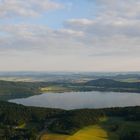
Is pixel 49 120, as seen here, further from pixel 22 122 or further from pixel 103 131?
pixel 103 131

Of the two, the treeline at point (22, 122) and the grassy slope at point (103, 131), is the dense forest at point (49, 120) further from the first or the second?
the grassy slope at point (103, 131)

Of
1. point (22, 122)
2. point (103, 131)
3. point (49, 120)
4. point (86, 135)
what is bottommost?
point (86, 135)

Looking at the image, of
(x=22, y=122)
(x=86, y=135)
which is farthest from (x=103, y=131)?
(x=22, y=122)

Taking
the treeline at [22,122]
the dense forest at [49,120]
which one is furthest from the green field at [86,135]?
the treeline at [22,122]

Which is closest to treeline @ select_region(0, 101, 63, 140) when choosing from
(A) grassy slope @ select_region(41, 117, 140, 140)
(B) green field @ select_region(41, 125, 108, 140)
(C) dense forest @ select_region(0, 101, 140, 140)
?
(C) dense forest @ select_region(0, 101, 140, 140)

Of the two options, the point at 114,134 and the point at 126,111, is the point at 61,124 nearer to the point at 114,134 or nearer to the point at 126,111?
the point at 114,134

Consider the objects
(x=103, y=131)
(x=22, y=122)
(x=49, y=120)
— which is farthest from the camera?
(x=49, y=120)

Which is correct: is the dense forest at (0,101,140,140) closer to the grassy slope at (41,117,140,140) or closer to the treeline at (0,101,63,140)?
the treeline at (0,101,63,140)

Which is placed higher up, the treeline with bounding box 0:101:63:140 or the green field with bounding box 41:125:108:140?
the treeline with bounding box 0:101:63:140
